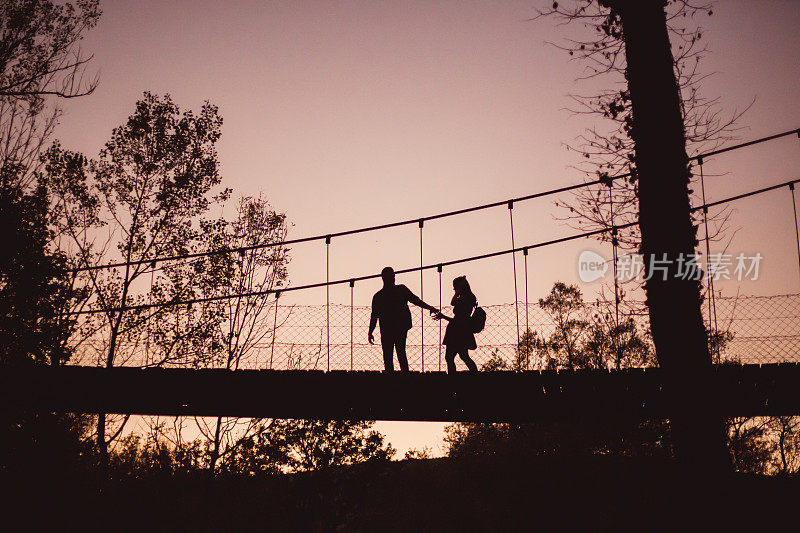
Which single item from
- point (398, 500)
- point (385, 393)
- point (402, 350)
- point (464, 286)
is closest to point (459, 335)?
point (464, 286)

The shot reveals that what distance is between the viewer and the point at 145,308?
10.7 metres

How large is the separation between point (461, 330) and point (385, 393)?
103cm

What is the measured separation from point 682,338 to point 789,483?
1122 centimetres

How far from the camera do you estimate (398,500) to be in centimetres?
2511

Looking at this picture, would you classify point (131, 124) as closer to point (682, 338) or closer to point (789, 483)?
point (682, 338)

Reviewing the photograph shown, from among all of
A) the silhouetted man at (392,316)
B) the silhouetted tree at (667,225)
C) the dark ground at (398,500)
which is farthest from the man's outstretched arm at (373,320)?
the dark ground at (398,500)

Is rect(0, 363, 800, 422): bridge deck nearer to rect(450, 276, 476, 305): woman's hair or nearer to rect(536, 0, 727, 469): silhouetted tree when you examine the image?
rect(450, 276, 476, 305): woman's hair

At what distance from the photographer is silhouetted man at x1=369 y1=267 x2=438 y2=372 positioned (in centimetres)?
584

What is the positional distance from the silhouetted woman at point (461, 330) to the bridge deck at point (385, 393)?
18.2 inches

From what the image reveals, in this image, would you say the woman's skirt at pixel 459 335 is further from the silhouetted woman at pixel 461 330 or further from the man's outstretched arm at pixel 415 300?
the man's outstretched arm at pixel 415 300

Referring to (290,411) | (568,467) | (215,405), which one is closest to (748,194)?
(290,411)

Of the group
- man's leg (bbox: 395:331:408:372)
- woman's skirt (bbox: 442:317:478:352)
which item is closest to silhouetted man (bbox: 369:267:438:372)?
man's leg (bbox: 395:331:408:372)

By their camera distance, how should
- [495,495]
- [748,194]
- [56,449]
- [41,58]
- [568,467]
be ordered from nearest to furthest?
[41,58]
[748,194]
[56,449]
[568,467]
[495,495]

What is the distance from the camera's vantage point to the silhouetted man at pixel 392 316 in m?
5.84
